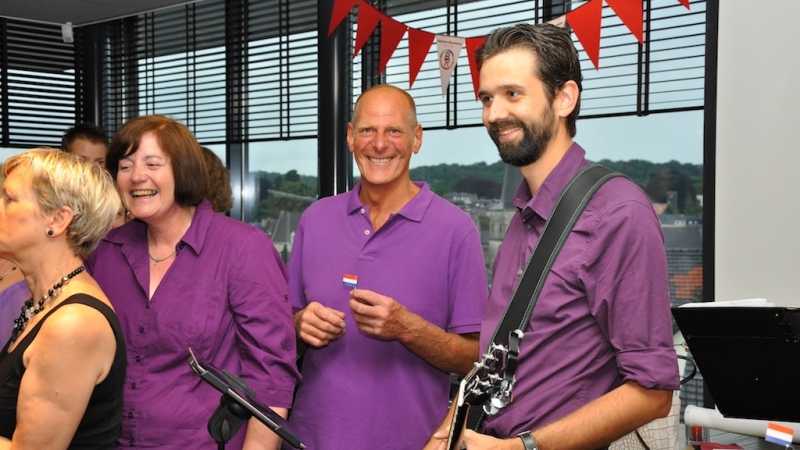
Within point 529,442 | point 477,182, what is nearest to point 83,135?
point 477,182

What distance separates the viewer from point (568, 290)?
4.69 ft

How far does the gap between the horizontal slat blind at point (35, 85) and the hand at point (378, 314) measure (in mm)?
4847

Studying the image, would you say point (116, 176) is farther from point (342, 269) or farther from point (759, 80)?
point (759, 80)

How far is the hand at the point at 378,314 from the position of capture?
6.39 ft

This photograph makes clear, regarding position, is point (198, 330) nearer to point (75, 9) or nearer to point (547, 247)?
point (547, 247)

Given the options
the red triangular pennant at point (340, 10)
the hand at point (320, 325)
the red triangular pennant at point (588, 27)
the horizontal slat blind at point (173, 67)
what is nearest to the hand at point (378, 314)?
the hand at point (320, 325)

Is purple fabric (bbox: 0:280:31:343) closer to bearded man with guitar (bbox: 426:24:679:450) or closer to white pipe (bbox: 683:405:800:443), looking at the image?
bearded man with guitar (bbox: 426:24:679:450)

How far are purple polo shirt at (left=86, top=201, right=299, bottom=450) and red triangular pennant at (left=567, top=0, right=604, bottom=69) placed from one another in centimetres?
184

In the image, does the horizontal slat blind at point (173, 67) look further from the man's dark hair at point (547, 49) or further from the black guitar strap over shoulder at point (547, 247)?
the black guitar strap over shoulder at point (547, 247)

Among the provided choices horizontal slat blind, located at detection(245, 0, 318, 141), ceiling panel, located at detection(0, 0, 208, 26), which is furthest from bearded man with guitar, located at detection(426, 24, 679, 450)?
ceiling panel, located at detection(0, 0, 208, 26)

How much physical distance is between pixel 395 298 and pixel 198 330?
525 millimetres

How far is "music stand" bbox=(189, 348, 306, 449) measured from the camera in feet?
4.30

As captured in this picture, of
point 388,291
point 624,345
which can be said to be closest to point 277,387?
A: point 388,291

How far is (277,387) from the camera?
6.36ft
